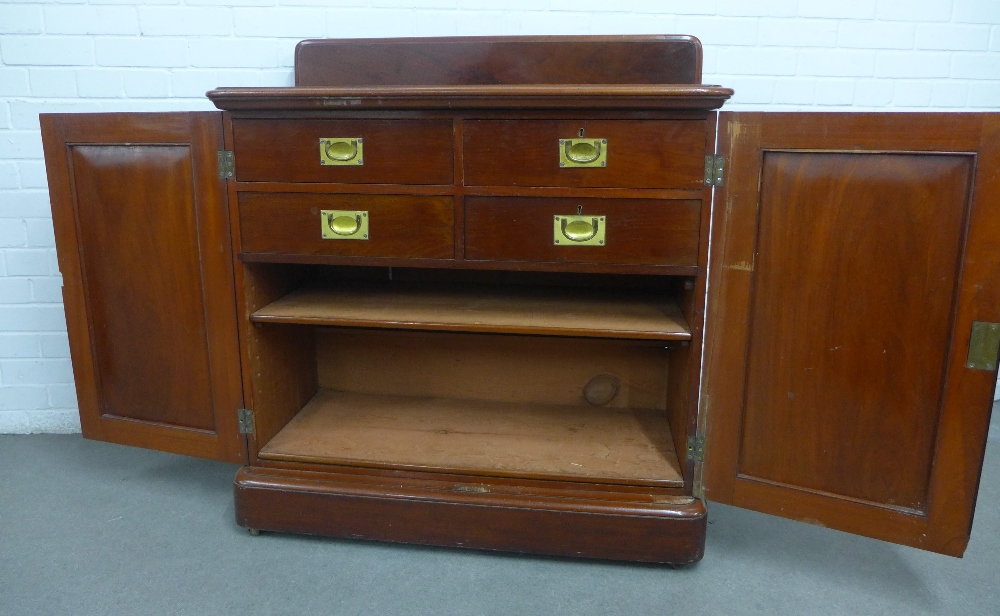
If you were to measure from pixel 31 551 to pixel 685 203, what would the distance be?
191cm

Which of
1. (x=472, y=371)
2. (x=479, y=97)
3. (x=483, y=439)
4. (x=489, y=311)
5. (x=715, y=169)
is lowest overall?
(x=483, y=439)

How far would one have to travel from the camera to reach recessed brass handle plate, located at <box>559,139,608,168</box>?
60.9 inches

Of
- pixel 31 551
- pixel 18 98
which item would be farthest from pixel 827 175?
pixel 18 98

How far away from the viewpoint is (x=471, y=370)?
7.25 feet

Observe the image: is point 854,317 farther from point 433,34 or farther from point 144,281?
point 144,281

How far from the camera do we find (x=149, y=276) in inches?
70.8

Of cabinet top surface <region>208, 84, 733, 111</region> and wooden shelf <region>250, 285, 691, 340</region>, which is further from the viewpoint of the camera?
wooden shelf <region>250, 285, 691, 340</region>

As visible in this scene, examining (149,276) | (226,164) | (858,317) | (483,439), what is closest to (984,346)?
(858,317)

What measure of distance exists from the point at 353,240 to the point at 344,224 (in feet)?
0.15

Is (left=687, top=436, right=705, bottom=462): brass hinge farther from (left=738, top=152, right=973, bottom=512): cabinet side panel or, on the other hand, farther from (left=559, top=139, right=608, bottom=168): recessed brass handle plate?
(left=559, top=139, right=608, bottom=168): recessed brass handle plate

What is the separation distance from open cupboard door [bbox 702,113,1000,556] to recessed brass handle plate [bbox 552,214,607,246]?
262 millimetres

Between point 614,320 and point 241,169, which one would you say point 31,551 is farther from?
point 614,320

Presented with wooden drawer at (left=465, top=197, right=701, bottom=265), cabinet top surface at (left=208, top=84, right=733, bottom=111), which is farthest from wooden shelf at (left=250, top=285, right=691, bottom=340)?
cabinet top surface at (left=208, top=84, right=733, bottom=111)

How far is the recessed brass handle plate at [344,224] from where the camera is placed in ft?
5.44
